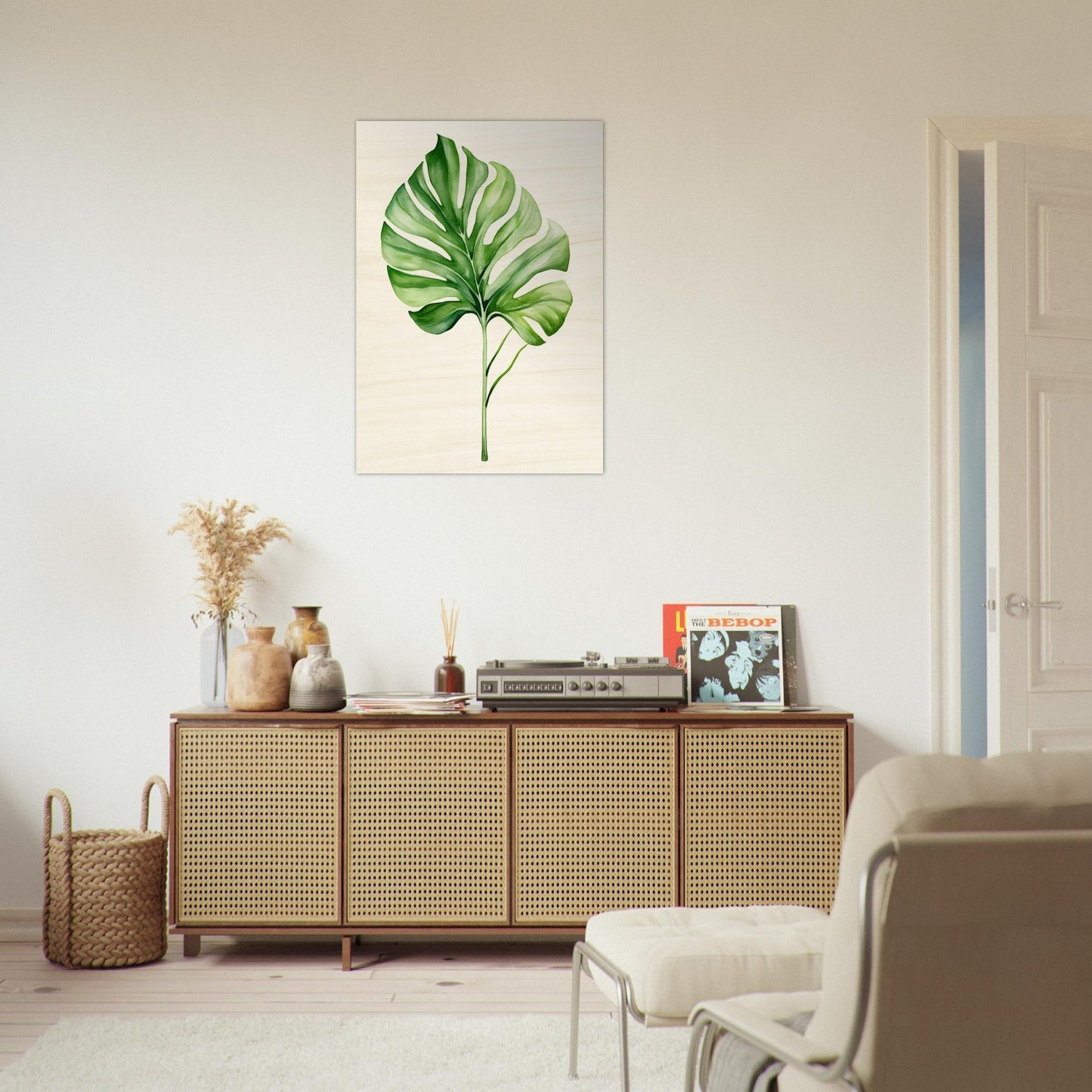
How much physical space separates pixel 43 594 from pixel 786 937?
2.68 metres

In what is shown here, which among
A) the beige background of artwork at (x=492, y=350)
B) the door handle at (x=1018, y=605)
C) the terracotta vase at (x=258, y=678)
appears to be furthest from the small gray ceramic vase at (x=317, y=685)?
the door handle at (x=1018, y=605)

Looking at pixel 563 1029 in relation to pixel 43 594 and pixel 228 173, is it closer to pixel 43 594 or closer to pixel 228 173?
pixel 43 594

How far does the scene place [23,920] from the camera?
146 inches

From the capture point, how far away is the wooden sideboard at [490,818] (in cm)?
332

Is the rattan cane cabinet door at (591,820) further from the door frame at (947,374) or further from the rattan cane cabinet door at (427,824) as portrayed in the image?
the door frame at (947,374)

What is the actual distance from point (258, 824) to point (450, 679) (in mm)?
712

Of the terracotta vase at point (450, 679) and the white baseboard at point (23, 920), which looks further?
the white baseboard at point (23, 920)

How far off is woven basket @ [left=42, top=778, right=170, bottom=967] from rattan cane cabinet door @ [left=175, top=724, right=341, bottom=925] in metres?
0.15

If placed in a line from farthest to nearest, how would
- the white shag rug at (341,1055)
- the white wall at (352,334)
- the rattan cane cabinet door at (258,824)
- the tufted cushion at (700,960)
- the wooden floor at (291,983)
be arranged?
1. the white wall at (352,334)
2. the rattan cane cabinet door at (258,824)
3. the wooden floor at (291,983)
4. the white shag rug at (341,1055)
5. the tufted cushion at (700,960)

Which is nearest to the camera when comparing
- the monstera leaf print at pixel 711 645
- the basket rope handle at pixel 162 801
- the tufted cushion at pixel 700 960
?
the tufted cushion at pixel 700 960

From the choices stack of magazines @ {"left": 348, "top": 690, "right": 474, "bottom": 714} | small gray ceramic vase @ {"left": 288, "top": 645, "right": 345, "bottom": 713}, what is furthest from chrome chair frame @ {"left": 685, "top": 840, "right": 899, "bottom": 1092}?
small gray ceramic vase @ {"left": 288, "top": 645, "right": 345, "bottom": 713}

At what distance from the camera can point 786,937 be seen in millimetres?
2262

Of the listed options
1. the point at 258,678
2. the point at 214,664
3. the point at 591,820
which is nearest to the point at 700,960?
the point at 591,820

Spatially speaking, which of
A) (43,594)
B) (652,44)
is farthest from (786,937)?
(652,44)
